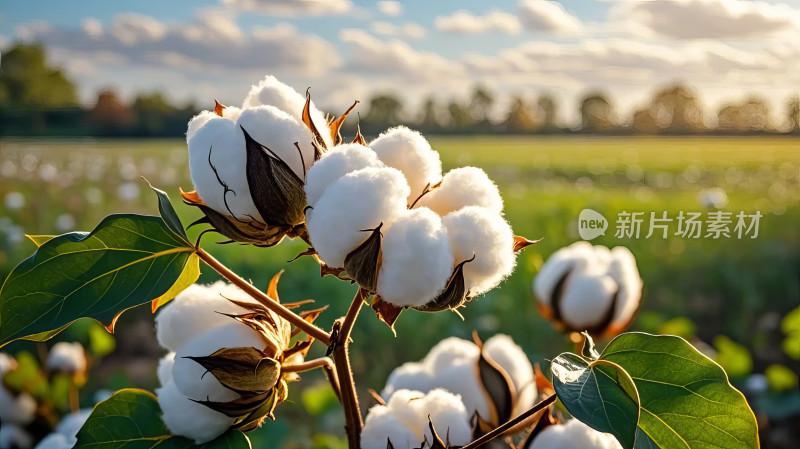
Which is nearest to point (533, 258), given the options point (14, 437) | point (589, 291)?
point (589, 291)

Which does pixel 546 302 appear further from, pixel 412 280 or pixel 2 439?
pixel 2 439

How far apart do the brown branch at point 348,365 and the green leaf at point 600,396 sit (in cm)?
10

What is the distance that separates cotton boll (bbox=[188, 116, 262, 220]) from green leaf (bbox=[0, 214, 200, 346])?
0.04 m

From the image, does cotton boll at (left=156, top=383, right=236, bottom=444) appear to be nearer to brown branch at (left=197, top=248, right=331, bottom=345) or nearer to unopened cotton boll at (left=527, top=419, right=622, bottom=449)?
brown branch at (left=197, top=248, right=331, bottom=345)

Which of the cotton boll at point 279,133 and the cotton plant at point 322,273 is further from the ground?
the cotton boll at point 279,133

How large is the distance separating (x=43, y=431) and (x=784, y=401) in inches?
65.5

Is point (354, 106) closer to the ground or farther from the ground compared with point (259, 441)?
farther from the ground

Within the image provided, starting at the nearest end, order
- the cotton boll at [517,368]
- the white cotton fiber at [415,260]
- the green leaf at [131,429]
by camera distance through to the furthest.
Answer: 1. the white cotton fiber at [415,260]
2. the green leaf at [131,429]
3. the cotton boll at [517,368]

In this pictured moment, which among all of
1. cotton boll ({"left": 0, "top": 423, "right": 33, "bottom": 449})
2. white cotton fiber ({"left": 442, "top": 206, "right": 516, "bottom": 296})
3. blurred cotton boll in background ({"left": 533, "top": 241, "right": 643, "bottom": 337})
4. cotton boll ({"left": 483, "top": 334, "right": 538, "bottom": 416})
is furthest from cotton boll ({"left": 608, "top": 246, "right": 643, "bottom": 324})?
cotton boll ({"left": 0, "top": 423, "right": 33, "bottom": 449})

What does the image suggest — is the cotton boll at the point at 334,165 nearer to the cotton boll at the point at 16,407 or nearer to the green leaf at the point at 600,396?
the green leaf at the point at 600,396

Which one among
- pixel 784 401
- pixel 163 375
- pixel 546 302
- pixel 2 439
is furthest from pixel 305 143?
pixel 784 401

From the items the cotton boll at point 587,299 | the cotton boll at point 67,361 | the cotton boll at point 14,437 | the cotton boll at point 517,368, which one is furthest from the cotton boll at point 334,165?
the cotton boll at point 67,361

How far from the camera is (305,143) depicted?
0.37m

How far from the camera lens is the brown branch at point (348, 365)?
0.37 m
